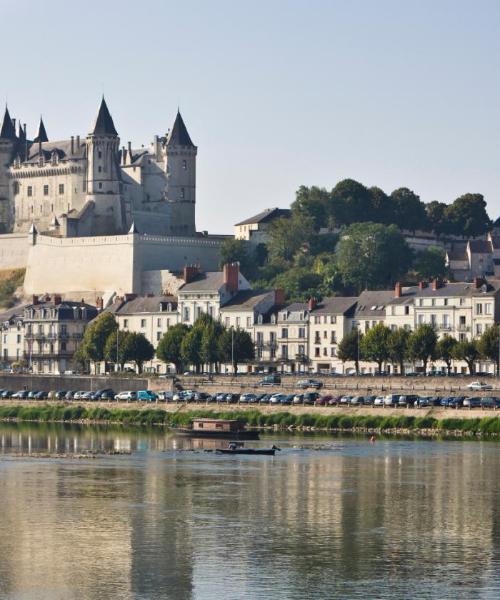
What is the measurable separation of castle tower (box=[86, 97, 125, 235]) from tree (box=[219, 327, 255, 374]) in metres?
32.0

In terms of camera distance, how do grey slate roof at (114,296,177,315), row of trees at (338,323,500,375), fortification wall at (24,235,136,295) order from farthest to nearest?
fortification wall at (24,235,136,295)
grey slate roof at (114,296,177,315)
row of trees at (338,323,500,375)

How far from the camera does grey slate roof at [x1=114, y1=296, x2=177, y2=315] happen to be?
10100cm

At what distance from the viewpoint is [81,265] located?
117 m

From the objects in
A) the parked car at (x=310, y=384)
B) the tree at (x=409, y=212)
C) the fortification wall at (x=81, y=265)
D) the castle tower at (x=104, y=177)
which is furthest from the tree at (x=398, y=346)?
the tree at (x=409, y=212)

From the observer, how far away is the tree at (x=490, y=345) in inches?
3211

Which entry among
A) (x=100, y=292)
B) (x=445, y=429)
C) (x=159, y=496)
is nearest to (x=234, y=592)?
(x=159, y=496)

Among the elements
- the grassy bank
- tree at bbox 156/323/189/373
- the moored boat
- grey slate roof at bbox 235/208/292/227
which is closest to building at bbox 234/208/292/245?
grey slate roof at bbox 235/208/292/227

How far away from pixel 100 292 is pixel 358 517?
230ft

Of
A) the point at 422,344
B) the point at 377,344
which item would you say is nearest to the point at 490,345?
the point at 422,344

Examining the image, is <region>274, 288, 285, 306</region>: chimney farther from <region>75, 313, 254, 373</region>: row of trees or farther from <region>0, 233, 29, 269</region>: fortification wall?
<region>0, 233, 29, 269</region>: fortification wall

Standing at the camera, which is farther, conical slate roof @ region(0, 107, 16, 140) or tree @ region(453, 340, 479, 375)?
conical slate roof @ region(0, 107, 16, 140)

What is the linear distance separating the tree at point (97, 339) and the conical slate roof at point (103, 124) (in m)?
27.9

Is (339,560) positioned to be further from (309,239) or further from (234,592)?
(309,239)

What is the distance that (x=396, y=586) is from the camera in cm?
3659
